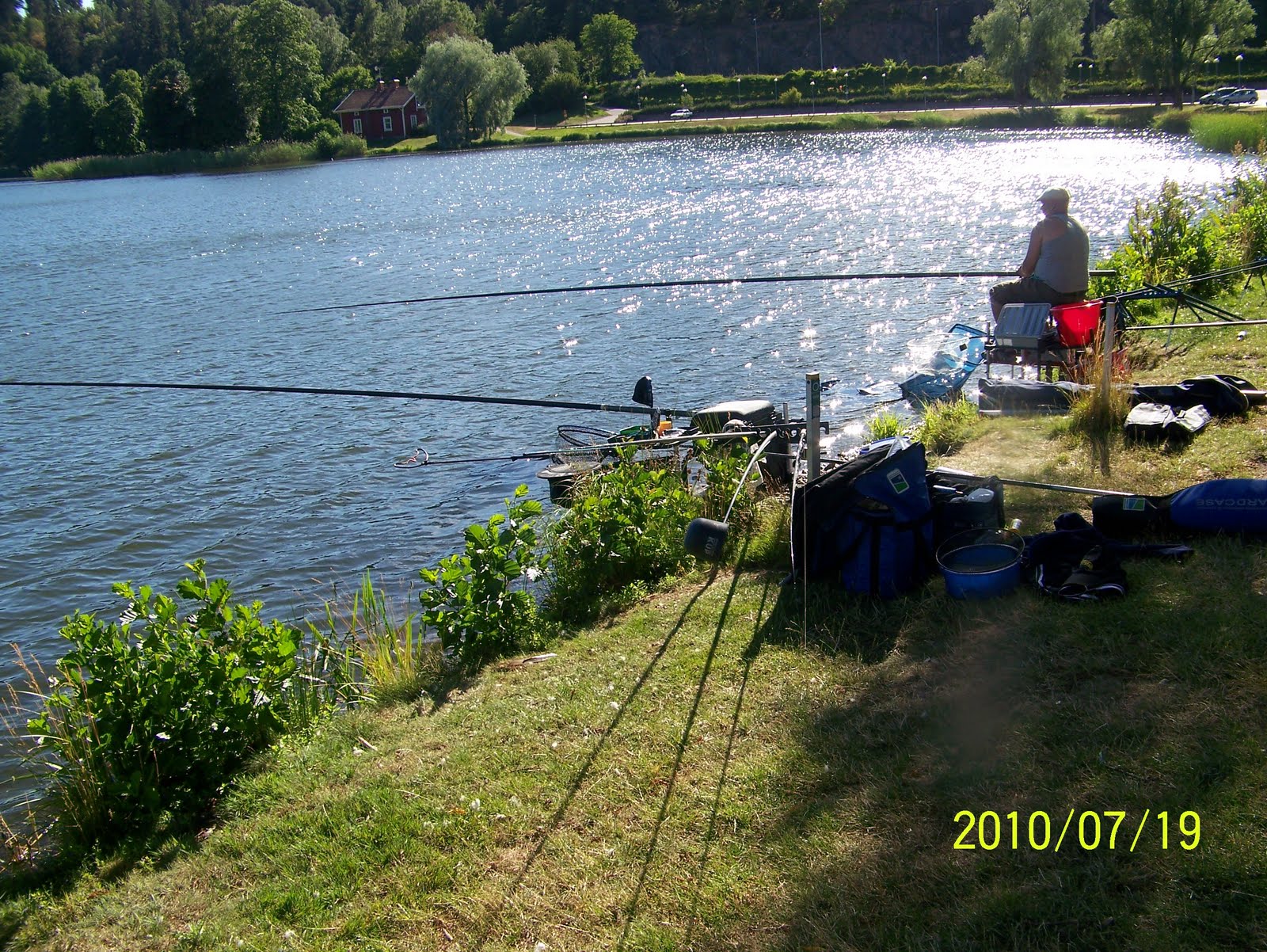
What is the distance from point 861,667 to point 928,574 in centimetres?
87

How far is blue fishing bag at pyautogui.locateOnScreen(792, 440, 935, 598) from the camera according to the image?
5.35m

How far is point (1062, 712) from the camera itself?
13.3ft

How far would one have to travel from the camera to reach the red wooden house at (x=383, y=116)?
95.8m

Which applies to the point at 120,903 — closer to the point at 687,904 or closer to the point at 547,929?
the point at 547,929

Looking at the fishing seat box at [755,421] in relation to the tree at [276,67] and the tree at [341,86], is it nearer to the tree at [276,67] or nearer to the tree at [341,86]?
the tree at [276,67]

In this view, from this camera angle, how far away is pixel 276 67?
91562mm

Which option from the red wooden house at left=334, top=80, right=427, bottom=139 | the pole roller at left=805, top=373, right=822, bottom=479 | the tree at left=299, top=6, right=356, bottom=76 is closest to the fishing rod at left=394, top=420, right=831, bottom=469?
the pole roller at left=805, top=373, right=822, bottom=479

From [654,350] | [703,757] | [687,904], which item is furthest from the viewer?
[654,350]

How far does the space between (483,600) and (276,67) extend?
316 feet

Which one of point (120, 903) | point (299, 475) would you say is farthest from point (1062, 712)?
point (299, 475)

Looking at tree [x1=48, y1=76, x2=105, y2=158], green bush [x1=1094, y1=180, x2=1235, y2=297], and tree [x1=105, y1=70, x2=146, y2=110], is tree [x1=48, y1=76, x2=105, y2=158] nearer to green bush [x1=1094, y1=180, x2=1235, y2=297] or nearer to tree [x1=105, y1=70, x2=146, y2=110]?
tree [x1=105, y1=70, x2=146, y2=110]

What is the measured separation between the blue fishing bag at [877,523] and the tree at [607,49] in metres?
112

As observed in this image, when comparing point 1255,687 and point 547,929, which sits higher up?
point 1255,687
